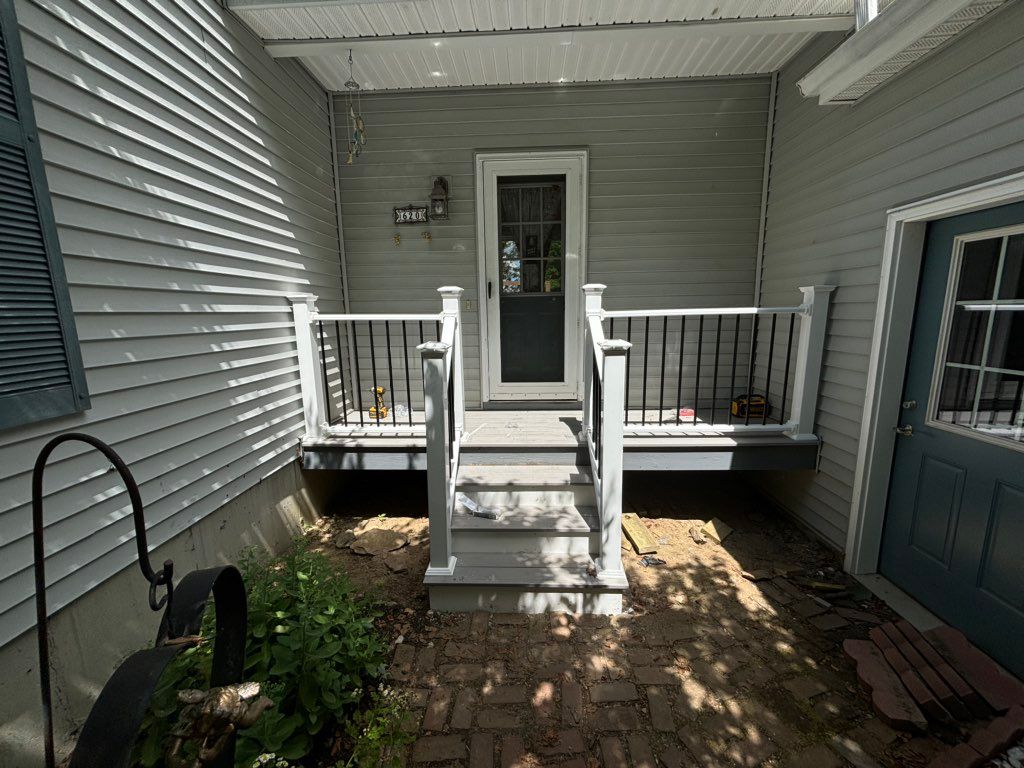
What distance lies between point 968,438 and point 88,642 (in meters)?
4.09

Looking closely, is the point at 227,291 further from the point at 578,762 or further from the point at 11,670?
the point at 578,762

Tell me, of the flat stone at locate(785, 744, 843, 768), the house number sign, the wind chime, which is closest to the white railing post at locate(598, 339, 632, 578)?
the flat stone at locate(785, 744, 843, 768)

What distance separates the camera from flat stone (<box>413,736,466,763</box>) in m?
1.78

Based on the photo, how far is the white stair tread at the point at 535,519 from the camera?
272cm

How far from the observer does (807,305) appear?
3.11 metres

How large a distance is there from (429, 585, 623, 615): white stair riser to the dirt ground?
0.07 meters

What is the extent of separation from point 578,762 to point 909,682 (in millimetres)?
1503

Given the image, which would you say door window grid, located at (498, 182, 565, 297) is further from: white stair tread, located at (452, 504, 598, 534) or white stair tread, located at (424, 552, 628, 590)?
white stair tread, located at (424, 552, 628, 590)

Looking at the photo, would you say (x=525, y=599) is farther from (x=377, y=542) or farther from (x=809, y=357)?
(x=809, y=357)

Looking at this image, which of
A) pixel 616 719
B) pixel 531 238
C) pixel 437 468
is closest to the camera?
pixel 616 719

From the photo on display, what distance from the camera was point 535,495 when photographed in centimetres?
300

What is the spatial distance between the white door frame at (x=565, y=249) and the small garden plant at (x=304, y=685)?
2641mm

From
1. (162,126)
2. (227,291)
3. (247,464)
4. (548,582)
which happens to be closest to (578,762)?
(548,582)

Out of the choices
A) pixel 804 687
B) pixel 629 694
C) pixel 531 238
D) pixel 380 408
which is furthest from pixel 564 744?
pixel 531 238
